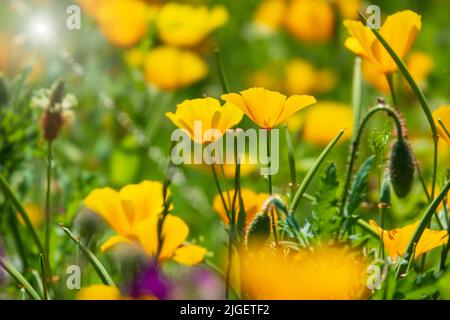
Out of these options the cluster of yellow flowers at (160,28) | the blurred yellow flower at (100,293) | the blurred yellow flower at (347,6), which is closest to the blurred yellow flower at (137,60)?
the cluster of yellow flowers at (160,28)

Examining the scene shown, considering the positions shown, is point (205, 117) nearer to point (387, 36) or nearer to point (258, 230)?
point (258, 230)

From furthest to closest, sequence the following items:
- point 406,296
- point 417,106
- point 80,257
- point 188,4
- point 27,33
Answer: point 188,4, point 417,106, point 27,33, point 80,257, point 406,296

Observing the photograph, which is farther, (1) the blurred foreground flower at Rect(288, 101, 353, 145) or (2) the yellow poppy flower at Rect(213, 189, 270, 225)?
(1) the blurred foreground flower at Rect(288, 101, 353, 145)

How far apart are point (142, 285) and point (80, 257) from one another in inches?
14.4

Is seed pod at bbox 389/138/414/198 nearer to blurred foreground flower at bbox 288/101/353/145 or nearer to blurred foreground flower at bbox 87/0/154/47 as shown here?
blurred foreground flower at bbox 288/101/353/145

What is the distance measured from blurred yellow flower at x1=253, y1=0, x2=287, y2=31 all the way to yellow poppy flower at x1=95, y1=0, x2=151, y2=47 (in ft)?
1.32

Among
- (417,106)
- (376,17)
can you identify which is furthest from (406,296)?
(417,106)

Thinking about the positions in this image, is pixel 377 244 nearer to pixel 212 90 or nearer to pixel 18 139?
pixel 18 139

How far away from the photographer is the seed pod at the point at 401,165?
112 cm

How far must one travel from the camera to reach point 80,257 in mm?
1515

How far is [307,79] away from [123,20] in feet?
1.92

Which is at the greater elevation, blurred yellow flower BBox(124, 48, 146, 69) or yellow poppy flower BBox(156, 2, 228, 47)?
yellow poppy flower BBox(156, 2, 228, 47)

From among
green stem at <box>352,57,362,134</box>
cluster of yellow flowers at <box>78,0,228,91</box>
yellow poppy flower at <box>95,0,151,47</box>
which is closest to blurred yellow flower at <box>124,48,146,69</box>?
cluster of yellow flowers at <box>78,0,228,91</box>

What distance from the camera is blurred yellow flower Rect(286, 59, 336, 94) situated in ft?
9.69
